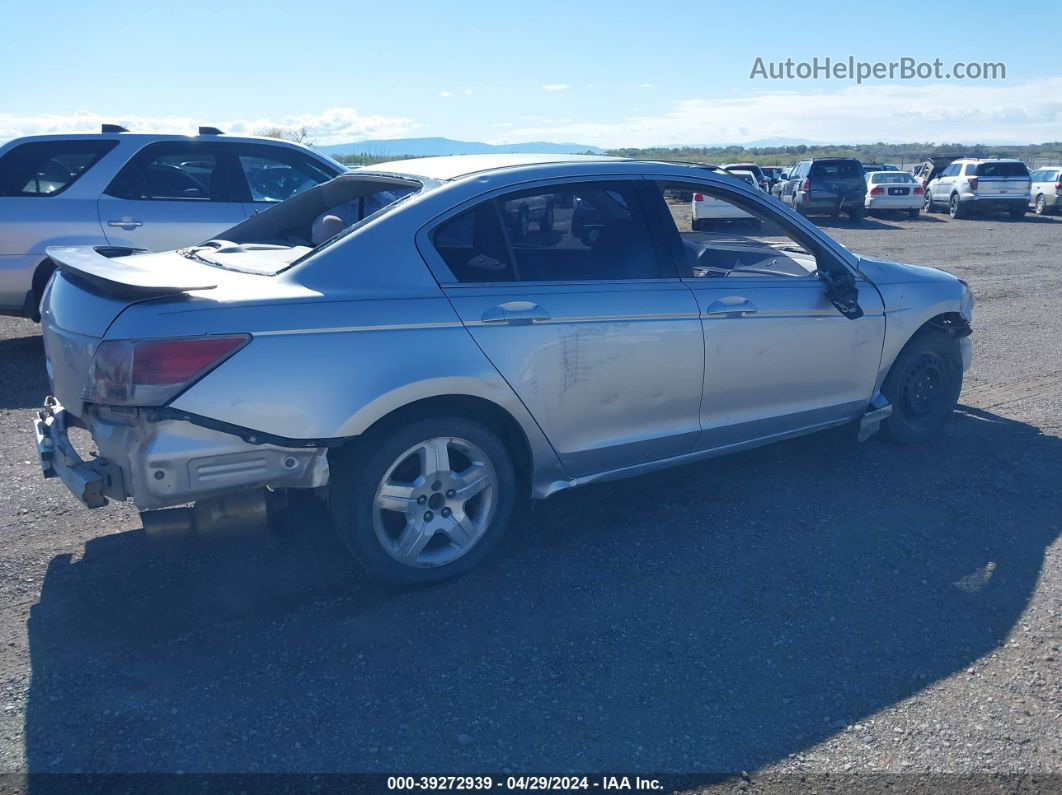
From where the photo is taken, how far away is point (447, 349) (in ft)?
12.6

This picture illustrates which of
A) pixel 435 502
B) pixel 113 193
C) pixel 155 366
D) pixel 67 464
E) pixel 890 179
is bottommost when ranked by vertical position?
pixel 435 502

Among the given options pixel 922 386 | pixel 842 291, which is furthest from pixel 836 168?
pixel 842 291

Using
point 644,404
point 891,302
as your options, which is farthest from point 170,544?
point 891,302

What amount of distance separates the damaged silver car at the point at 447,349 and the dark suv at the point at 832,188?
2330 centimetres

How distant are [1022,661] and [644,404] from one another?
187 cm

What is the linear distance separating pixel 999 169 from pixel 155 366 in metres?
30.5

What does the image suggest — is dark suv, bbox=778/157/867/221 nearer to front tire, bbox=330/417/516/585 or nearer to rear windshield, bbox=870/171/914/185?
rear windshield, bbox=870/171/914/185

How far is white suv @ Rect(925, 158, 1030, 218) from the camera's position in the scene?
2823cm

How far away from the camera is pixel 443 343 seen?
383cm

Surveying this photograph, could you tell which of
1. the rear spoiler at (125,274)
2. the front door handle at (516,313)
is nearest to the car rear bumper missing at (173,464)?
the rear spoiler at (125,274)

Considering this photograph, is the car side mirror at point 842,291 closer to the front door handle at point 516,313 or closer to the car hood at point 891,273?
the car hood at point 891,273

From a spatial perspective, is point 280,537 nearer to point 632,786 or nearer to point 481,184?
point 481,184

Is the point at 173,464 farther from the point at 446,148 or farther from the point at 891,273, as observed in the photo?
the point at 446,148

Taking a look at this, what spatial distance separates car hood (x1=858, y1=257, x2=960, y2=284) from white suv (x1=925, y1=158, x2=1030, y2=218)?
2565cm
